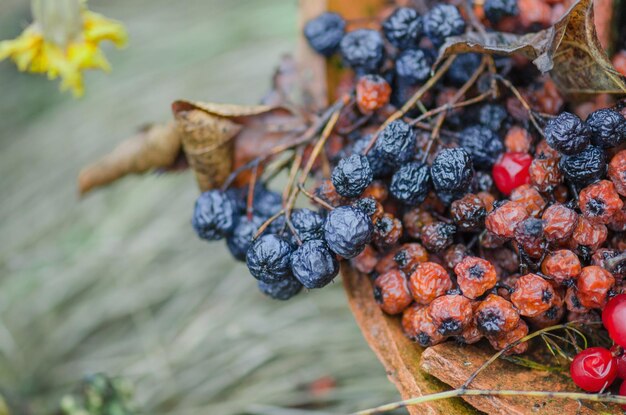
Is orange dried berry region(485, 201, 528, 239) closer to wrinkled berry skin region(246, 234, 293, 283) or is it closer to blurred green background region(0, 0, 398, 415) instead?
wrinkled berry skin region(246, 234, 293, 283)

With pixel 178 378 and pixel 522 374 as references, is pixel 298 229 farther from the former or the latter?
pixel 178 378

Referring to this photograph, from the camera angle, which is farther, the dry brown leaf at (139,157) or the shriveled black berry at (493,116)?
the dry brown leaf at (139,157)

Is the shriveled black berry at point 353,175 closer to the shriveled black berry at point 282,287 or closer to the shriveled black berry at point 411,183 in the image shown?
the shriveled black berry at point 411,183

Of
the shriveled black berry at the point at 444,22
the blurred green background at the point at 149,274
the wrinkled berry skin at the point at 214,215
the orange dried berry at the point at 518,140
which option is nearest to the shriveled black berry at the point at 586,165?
the orange dried berry at the point at 518,140

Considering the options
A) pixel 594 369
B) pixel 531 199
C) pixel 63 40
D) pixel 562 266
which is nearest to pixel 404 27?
pixel 531 199

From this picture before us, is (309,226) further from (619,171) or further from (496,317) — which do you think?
(619,171)

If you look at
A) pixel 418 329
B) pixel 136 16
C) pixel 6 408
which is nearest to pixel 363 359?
pixel 418 329

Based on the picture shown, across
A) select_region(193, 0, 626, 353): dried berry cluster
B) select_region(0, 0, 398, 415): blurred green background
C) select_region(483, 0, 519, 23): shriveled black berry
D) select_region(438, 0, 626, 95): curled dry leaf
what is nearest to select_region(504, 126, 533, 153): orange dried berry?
select_region(193, 0, 626, 353): dried berry cluster
